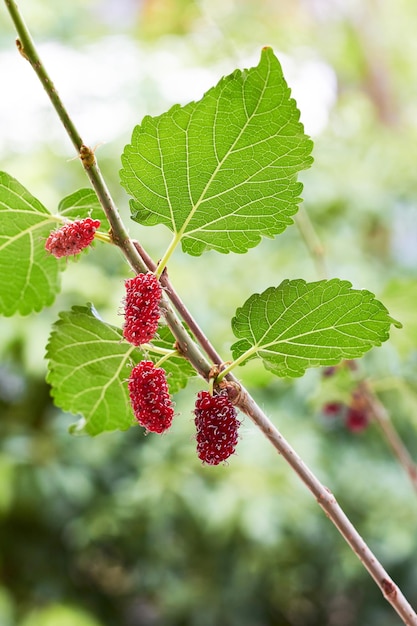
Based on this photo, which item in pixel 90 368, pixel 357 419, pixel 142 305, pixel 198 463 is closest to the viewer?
pixel 142 305

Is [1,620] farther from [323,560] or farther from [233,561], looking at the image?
[323,560]

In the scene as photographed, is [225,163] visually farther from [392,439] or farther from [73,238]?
[392,439]

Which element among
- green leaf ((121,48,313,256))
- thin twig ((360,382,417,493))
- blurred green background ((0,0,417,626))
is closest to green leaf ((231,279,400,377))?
green leaf ((121,48,313,256))

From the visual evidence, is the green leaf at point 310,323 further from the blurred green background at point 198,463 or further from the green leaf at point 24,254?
the blurred green background at point 198,463

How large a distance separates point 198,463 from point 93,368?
41.1 inches

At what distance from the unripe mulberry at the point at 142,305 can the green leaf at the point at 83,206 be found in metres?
0.08

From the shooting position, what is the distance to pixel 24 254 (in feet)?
1.22

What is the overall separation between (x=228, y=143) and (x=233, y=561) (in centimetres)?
133

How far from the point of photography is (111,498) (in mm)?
1497

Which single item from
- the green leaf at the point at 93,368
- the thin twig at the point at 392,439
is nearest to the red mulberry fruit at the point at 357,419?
the thin twig at the point at 392,439

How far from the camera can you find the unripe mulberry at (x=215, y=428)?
0.99 ft

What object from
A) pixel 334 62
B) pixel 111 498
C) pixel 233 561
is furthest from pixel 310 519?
pixel 334 62

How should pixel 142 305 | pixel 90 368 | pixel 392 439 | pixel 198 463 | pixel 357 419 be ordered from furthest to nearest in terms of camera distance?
1. pixel 198 463
2. pixel 357 419
3. pixel 392 439
4. pixel 90 368
5. pixel 142 305

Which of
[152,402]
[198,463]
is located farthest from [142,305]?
[198,463]
